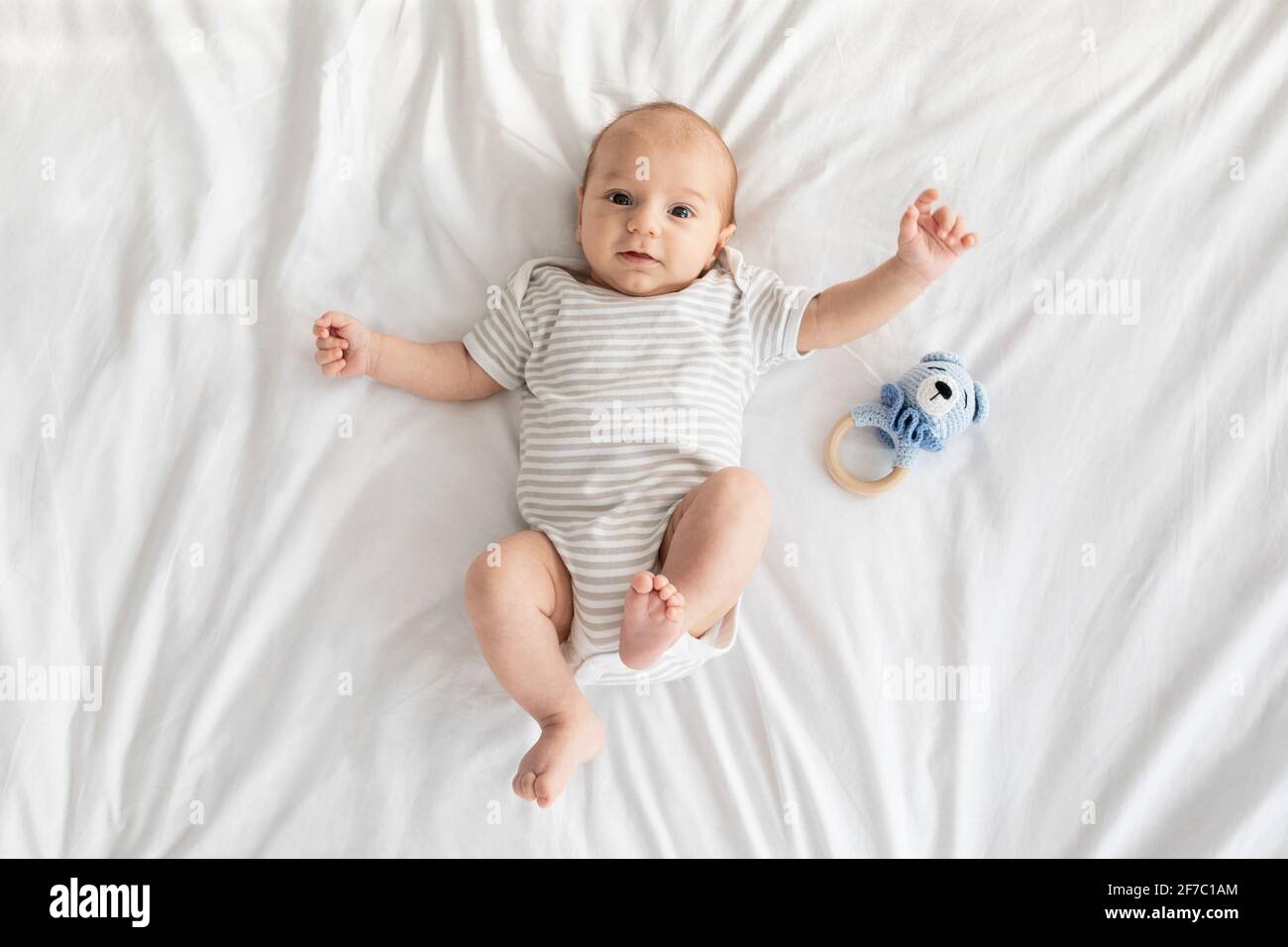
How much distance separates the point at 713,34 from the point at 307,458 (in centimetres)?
83

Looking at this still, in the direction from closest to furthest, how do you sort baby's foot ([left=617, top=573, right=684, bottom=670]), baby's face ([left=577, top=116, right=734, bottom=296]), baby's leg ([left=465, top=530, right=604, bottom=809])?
baby's foot ([left=617, top=573, right=684, bottom=670]) → baby's leg ([left=465, top=530, right=604, bottom=809]) → baby's face ([left=577, top=116, right=734, bottom=296])

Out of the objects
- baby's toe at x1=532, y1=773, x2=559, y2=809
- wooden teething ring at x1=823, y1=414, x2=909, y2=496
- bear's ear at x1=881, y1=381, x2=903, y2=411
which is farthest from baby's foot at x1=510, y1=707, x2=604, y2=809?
bear's ear at x1=881, y1=381, x2=903, y2=411

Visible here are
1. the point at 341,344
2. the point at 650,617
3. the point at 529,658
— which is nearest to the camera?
the point at 650,617

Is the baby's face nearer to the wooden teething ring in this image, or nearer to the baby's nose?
the baby's nose

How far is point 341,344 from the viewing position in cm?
150

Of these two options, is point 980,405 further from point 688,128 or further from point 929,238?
point 688,128

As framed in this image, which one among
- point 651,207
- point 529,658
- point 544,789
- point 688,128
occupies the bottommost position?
point 544,789

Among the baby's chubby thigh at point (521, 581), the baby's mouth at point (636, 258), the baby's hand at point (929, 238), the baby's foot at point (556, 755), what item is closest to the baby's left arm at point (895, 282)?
the baby's hand at point (929, 238)

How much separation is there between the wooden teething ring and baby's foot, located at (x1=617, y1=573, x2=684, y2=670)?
1.15 ft

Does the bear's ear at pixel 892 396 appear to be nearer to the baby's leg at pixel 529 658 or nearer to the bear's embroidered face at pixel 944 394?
the bear's embroidered face at pixel 944 394

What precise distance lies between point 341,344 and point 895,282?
0.73 m

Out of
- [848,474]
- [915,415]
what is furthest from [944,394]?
[848,474]

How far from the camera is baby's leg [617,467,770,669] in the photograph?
1.26m
